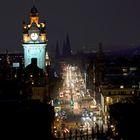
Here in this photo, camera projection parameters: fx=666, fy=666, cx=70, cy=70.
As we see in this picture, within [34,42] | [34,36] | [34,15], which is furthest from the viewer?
[34,15]

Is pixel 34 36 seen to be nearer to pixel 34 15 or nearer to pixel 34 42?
pixel 34 42

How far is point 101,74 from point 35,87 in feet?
81.7

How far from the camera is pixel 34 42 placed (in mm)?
97250

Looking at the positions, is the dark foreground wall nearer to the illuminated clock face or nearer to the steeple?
the illuminated clock face

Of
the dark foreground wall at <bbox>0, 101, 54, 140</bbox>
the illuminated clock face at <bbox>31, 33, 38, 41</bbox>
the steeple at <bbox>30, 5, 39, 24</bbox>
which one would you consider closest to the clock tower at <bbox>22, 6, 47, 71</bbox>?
the illuminated clock face at <bbox>31, 33, 38, 41</bbox>

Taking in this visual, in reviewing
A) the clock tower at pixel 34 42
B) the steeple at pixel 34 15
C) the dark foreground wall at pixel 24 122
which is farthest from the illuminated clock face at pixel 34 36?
the dark foreground wall at pixel 24 122

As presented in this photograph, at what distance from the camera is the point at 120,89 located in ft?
277

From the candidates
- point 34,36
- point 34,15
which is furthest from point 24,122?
point 34,15

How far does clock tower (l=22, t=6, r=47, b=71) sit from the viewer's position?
97.1 meters

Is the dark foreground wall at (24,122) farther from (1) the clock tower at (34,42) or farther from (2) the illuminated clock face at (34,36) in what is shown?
(2) the illuminated clock face at (34,36)

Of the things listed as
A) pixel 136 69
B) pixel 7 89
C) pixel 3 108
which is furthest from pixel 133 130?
pixel 136 69

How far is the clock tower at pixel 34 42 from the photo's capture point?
9706 cm

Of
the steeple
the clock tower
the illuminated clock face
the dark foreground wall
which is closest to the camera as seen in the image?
the dark foreground wall

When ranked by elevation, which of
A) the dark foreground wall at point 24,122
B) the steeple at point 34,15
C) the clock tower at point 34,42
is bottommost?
the dark foreground wall at point 24,122
